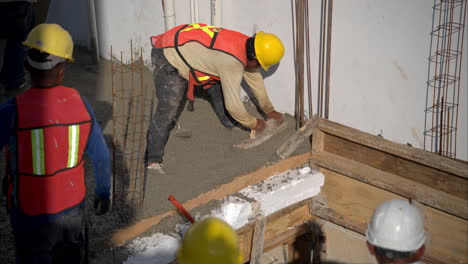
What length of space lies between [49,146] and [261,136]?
113 inches

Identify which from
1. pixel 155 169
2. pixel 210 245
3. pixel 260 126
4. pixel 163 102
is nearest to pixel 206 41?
pixel 163 102

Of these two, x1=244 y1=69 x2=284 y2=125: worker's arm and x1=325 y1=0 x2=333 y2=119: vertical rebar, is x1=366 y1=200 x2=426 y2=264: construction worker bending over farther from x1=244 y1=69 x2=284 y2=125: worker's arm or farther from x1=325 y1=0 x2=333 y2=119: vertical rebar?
x1=244 y1=69 x2=284 y2=125: worker's arm

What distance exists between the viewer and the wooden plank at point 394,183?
454cm

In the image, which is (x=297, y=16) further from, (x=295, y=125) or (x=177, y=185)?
(x=177, y=185)

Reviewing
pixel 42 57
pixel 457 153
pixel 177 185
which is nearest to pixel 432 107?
pixel 457 153

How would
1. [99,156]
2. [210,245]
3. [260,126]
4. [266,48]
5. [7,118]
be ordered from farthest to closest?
[260,126] → [266,48] → [99,156] → [7,118] → [210,245]

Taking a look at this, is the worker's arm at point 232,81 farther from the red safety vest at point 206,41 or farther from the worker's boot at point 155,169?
the worker's boot at point 155,169

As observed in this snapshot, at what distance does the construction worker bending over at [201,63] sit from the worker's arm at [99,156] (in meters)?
1.75

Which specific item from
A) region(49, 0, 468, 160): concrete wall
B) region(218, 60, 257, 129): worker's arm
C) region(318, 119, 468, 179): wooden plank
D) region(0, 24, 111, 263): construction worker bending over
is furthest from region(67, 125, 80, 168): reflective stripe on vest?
region(49, 0, 468, 160): concrete wall

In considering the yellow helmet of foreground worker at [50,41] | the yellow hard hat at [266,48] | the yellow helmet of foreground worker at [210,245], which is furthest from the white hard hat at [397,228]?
the yellow hard hat at [266,48]

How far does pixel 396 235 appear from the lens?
2.54 metres

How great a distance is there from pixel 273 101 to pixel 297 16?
1084 mm

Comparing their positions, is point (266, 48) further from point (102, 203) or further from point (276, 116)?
point (102, 203)

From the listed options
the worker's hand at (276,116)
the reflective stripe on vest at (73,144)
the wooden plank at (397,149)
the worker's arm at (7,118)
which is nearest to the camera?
the worker's arm at (7,118)
